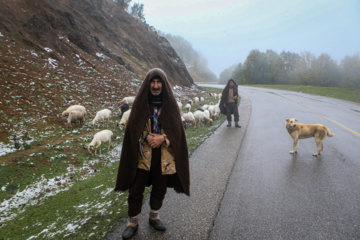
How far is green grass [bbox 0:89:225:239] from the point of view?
3.49 meters

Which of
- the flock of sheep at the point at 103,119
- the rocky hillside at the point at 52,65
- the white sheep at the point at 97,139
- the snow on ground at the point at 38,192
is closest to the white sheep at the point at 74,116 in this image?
the flock of sheep at the point at 103,119

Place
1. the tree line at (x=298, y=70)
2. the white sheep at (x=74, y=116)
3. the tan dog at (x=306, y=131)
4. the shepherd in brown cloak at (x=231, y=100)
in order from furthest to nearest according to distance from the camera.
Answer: the tree line at (x=298, y=70) < the shepherd in brown cloak at (x=231, y=100) < the white sheep at (x=74, y=116) < the tan dog at (x=306, y=131)

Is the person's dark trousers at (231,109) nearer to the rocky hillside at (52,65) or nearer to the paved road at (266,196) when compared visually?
the paved road at (266,196)

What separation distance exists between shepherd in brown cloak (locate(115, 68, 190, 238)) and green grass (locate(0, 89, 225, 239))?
2.62ft

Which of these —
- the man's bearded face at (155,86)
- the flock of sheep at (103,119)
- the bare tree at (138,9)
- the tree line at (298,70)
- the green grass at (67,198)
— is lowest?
the green grass at (67,198)

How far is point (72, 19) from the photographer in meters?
21.7

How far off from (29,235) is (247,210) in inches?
149

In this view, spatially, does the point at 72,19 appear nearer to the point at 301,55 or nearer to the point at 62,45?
the point at 62,45

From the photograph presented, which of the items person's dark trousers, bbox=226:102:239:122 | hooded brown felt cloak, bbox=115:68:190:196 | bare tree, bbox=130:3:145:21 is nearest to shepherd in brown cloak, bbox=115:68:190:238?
hooded brown felt cloak, bbox=115:68:190:196

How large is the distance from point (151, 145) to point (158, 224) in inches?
51.1

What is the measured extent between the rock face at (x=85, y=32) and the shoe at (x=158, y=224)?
669 inches

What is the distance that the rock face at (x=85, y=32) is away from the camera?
53.5 feet

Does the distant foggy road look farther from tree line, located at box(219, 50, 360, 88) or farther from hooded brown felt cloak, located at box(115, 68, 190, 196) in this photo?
tree line, located at box(219, 50, 360, 88)

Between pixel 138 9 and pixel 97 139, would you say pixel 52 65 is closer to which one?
pixel 97 139
